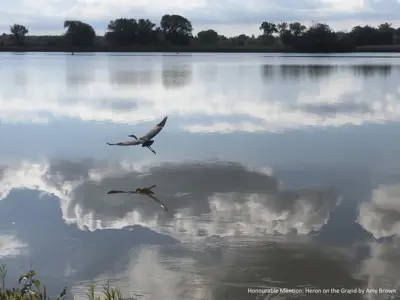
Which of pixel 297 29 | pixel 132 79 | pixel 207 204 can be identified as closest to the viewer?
pixel 207 204

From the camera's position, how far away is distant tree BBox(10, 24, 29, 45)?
13934 centimetres

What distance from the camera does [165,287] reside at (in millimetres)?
6496

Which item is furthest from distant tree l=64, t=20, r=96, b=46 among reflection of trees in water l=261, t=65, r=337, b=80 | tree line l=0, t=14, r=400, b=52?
reflection of trees in water l=261, t=65, r=337, b=80

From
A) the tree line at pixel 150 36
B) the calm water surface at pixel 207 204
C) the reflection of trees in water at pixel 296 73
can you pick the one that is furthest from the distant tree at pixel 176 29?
the calm water surface at pixel 207 204

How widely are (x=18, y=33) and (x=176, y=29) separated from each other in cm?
3794

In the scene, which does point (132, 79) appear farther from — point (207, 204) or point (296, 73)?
point (207, 204)

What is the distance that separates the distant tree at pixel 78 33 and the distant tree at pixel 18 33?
1021 cm

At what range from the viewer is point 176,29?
140m

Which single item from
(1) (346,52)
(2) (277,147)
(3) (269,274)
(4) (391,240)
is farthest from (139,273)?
(1) (346,52)

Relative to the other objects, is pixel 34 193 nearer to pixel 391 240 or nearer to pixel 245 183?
pixel 245 183

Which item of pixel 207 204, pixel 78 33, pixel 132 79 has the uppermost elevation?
pixel 78 33

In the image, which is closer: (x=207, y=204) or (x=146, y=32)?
A: (x=207, y=204)

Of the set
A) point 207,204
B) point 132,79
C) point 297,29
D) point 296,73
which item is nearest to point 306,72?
point 296,73

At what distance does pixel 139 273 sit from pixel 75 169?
18.4 feet
